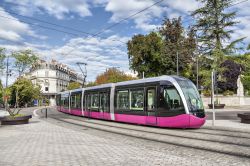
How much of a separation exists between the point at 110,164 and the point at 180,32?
44054 mm

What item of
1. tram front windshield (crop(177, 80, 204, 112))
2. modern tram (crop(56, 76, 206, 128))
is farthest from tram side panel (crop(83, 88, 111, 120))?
tram front windshield (crop(177, 80, 204, 112))

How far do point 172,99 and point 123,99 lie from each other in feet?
16.7

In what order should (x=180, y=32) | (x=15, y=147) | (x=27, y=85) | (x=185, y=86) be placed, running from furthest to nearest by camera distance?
1. (x=180, y=32)
2. (x=27, y=85)
3. (x=185, y=86)
4. (x=15, y=147)

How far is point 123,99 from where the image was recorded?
20.3 m

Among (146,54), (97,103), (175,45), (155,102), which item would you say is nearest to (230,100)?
(175,45)

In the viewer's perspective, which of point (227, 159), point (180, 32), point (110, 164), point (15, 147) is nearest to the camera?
point (110, 164)

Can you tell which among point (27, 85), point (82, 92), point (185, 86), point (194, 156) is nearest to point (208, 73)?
point (82, 92)

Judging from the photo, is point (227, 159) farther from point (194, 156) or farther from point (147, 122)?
point (147, 122)

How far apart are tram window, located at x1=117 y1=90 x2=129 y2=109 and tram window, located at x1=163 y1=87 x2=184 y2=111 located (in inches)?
162

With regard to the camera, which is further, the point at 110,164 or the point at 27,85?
the point at 27,85

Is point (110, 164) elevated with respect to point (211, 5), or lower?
lower

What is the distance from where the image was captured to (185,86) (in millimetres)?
15930

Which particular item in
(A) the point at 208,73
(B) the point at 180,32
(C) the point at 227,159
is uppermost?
(B) the point at 180,32

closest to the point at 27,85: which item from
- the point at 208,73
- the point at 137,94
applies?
the point at 137,94
